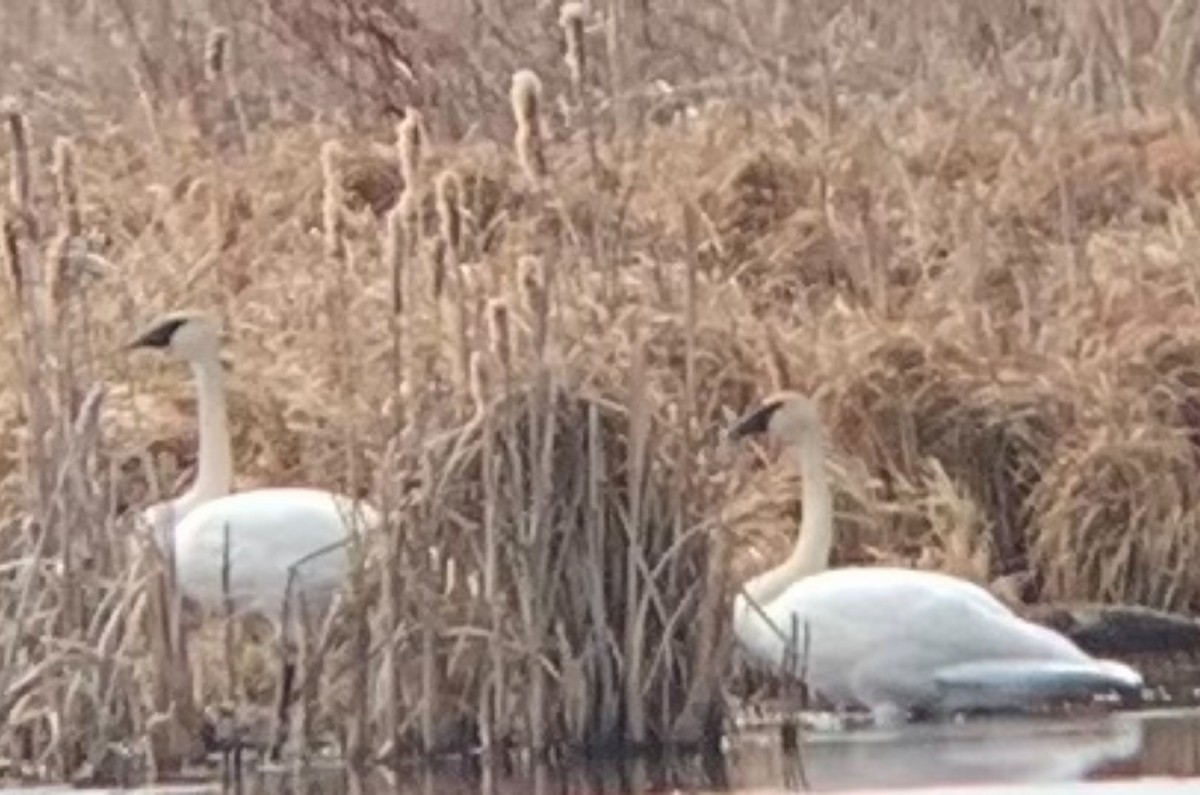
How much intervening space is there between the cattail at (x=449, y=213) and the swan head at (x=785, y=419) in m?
2.00

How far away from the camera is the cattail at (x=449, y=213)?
8289 mm

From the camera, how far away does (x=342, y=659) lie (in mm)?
8508

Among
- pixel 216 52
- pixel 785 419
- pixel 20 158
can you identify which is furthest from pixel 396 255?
pixel 216 52

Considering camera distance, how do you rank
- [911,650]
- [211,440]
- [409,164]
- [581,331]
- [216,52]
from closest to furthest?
[409,164] < [581,331] < [911,650] < [211,440] < [216,52]

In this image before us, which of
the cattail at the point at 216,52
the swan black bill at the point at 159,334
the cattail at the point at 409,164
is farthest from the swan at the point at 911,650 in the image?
the cattail at the point at 216,52

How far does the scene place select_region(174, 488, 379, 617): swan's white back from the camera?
9.37 meters

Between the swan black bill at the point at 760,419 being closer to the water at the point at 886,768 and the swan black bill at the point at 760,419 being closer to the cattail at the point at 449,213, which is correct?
the water at the point at 886,768

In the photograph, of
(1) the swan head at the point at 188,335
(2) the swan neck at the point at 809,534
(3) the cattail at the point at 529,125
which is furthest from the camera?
(1) the swan head at the point at 188,335

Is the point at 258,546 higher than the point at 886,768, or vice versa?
the point at 258,546

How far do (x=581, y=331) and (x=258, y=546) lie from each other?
0.87 m

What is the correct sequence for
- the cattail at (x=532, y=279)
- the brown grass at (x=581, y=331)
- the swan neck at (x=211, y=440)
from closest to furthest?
the brown grass at (x=581, y=331) → the cattail at (x=532, y=279) → the swan neck at (x=211, y=440)

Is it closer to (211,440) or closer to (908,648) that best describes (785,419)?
(908,648)

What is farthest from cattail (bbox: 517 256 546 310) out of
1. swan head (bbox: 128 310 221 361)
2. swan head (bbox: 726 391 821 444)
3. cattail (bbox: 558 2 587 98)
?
swan head (bbox: 128 310 221 361)

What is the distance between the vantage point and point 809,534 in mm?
10094
